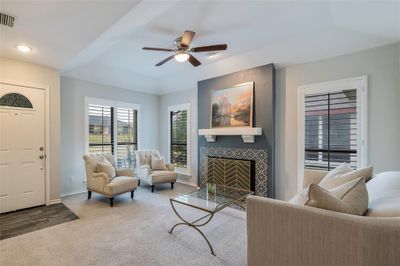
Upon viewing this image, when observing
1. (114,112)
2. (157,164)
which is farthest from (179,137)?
(114,112)

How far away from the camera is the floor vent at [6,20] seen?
87.4 inches

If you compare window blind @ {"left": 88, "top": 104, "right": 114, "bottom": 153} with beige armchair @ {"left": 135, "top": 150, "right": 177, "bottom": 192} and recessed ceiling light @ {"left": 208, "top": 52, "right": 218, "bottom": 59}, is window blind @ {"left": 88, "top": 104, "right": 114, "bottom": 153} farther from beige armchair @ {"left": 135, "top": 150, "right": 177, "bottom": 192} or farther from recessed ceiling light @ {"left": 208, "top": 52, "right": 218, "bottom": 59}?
recessed ceiling light @ {"left": 208, "top": 52, "right": 218, "bottom": 59}

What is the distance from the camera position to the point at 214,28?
3.12 meters

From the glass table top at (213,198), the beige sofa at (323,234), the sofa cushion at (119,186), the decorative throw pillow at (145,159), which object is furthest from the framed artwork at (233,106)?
the beige sofa at (323,234)

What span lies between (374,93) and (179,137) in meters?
4.48

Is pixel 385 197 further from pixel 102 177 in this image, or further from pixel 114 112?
pixel 114 112

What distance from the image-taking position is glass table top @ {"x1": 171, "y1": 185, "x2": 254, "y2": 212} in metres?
2.55

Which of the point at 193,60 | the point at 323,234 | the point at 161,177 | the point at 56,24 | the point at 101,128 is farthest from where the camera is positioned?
the point at 101,128

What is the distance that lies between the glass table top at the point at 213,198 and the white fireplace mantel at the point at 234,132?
50.5 inches

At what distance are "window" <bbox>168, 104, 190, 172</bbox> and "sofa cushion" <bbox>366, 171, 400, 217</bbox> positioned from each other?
428 cm

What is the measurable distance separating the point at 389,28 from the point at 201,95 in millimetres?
3504

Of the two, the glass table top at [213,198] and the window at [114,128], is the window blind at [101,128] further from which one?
the glass table top at [213,198]

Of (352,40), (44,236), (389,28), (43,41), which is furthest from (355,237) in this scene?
(43,41)

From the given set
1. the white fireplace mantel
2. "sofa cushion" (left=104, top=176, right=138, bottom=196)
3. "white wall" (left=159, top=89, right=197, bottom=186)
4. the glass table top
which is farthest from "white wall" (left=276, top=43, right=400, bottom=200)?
"sofa cushion" (left=104, top=176, right=138, bottom=196)
